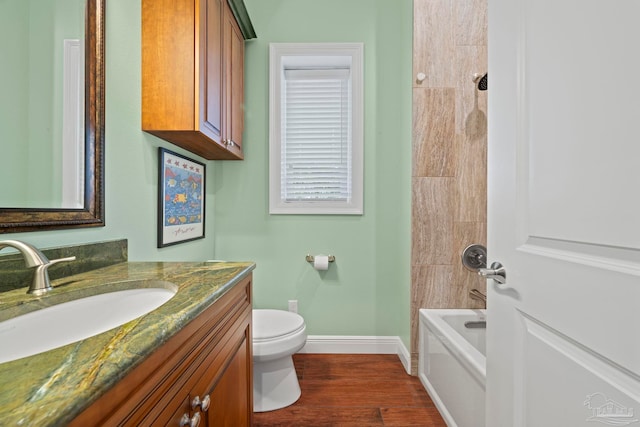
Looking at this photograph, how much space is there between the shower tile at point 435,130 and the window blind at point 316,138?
0.53 m

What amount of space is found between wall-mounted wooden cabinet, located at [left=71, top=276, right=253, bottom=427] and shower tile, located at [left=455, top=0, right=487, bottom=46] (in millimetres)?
2030

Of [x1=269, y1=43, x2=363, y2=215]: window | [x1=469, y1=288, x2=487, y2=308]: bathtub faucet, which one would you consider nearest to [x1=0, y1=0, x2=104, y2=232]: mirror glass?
[x1=269, y1=43, x2=363, y2=215]: window

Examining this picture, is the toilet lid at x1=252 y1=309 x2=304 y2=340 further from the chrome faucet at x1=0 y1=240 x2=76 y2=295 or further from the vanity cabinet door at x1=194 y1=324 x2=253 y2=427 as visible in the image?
the chrome faucet at x1=0 y1=240 x2=76 y2=295

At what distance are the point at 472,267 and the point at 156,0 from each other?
2230 mm

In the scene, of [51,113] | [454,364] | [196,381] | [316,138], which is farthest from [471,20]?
[196,381]

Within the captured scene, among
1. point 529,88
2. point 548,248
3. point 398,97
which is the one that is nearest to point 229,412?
point 548,248

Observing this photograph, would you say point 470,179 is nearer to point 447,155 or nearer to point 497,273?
point 447,155

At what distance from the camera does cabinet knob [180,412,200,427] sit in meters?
0.57

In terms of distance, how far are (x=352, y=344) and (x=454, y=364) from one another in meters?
0.86

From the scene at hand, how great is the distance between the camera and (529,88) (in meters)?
0.73

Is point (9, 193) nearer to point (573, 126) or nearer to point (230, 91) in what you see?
point (230, 91)

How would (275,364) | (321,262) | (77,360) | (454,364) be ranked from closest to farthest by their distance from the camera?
(77,360) < (454,364) < (275,364) < (321,262)

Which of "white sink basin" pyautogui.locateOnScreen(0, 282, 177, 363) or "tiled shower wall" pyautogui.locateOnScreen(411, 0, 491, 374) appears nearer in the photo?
"white sink basin" pyautogui.locateOnScreen(0, 282, 177, 363)

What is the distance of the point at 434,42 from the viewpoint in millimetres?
1789
